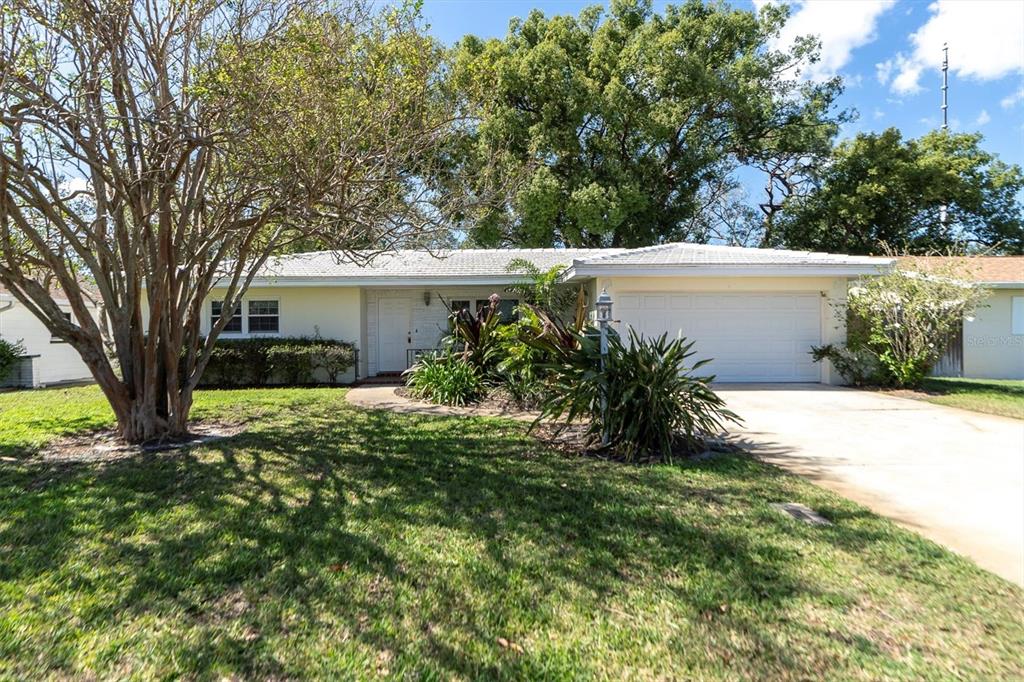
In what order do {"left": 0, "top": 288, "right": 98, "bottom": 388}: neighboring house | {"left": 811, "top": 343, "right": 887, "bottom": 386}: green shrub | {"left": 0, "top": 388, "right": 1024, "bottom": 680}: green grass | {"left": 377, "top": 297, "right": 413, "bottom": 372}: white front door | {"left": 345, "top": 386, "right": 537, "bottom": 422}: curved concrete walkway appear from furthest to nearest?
{"left": 377, "top": 297, "right": 413, "bottom": 372}: white front door < {"left": 0, "top": 288, "right": 98, "bottom": 388}: neighboring house < {"left": 811, "top": 343, "right": 887, "bottom": 386}: green shrub < {"left": 345, "top": 386, "right": 537, "bottom": 422}: curved concrete walkway < {"left": 0, "top": 388, "right": 1024, "bottom": 680}: green grass

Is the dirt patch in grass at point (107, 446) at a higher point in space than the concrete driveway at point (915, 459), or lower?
higher

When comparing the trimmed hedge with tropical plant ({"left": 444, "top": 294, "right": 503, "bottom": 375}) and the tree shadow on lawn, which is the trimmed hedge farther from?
the tree shadow on lawn

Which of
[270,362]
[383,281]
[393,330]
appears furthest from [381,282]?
[270,362]

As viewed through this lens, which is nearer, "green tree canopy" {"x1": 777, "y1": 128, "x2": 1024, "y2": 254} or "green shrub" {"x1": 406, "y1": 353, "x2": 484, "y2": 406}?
"green shrub" {"x1": 406, "y1": 353, "x2": 484, "y2": 406}

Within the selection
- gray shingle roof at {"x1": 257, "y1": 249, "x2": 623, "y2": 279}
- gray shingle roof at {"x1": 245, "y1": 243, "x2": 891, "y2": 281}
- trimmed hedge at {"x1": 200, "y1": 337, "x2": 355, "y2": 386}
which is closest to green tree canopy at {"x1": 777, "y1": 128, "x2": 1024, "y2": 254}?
gray shingle roof at {"x1": 245, "y1": 243, "x2": 891, "y2": 281}

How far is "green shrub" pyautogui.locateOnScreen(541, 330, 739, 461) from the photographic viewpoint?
661cm

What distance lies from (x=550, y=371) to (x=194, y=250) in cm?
494

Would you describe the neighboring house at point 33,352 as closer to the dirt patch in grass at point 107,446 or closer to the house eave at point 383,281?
the house eave at point 383,281

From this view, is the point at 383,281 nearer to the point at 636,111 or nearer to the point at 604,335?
the point at 604,335

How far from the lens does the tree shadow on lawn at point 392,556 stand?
287 cm

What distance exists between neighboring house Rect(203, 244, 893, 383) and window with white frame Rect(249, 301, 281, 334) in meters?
0.03

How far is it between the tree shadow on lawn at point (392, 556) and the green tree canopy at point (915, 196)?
69.2ft

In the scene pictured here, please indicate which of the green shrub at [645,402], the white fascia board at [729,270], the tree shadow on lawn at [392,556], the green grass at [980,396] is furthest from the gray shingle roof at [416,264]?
the tree shadow on lawn at [392,556]

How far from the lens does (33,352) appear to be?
16.0 meters
